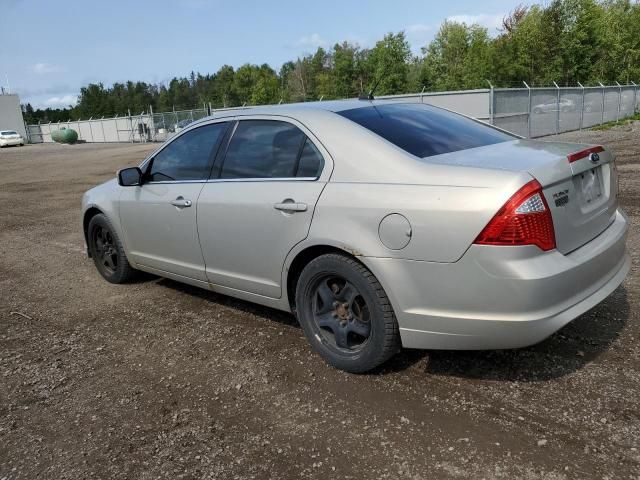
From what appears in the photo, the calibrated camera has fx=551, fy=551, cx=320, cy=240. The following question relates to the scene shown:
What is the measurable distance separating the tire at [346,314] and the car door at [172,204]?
3.75ft

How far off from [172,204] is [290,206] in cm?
134

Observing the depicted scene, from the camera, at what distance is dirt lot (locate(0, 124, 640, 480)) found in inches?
100

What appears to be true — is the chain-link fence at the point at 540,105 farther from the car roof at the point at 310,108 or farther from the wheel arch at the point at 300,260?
the wheel arch at the point at 300,260

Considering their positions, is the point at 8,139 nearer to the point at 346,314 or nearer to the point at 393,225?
the point at 346,314

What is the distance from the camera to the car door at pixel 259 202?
3379 mm

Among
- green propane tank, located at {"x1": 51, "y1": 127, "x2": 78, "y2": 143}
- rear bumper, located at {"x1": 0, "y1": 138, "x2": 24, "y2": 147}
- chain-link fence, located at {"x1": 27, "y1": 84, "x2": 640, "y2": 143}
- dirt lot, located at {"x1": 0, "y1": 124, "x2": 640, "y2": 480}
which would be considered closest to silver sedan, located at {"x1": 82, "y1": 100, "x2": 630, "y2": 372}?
dirt lot, located at {"x1": 0, "y1": 124, "x2": 640, "y2": 480}

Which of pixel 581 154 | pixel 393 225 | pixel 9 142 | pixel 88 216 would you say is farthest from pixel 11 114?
pixel 581 154

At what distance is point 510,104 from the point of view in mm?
18125

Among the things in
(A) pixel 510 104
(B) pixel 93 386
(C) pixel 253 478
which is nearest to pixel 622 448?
(C) pixel 253 478

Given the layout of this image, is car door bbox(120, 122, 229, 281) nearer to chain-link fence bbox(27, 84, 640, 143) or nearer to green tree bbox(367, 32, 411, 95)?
chain-link fence bbox(27, 84, 640, 143)

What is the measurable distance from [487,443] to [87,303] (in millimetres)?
3814

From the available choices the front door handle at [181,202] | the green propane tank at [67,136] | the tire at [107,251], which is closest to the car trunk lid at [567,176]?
the front door handle at [181,202]

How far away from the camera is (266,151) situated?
3.75 metres

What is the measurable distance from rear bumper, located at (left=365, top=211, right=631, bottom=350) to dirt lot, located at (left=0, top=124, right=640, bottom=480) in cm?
42
